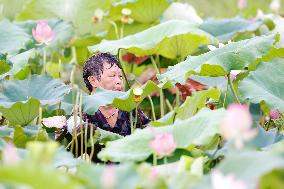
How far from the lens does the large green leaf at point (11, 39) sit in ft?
11.0

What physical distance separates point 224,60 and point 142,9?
58.3 inches

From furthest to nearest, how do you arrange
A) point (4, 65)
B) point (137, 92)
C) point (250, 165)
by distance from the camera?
1. point (4, 65)
2. point (137, 92)
3. point (250, 165)

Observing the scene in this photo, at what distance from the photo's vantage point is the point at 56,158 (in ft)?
6.41

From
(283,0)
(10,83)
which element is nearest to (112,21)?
(10,83)

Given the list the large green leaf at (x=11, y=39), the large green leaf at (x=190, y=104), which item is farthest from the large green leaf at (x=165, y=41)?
the large green leaf at (x=190, y=104)

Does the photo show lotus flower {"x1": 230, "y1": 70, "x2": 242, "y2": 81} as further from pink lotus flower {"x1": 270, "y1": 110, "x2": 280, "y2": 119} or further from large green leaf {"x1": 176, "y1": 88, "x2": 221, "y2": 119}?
large green leaf {"x1": 176, "y1": 88, "x2": 221, "y2": 119}

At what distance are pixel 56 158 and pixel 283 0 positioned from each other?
17.7ft

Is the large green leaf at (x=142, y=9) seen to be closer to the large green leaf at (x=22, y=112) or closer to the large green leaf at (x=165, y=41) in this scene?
the large green leaf at (x=165, y=41)

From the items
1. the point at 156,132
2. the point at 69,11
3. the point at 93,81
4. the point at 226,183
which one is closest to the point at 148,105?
the point at 93,81

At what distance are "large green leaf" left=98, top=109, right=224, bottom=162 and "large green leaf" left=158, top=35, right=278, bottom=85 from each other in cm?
35

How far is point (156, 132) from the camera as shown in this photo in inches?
79.8

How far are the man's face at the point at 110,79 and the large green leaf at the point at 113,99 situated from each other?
0.72 ft

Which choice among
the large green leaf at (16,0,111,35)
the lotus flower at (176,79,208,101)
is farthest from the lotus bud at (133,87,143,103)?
the large green leaf at (16,0,111,35)

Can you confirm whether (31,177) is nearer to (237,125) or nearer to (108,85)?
(237,125)
